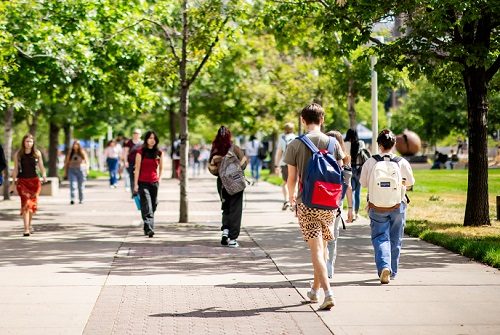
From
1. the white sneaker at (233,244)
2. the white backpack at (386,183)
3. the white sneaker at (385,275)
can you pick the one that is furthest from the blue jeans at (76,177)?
the white sneaker at (385,275)

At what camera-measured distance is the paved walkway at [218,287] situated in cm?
735

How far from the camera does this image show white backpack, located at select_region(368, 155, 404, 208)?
950cm

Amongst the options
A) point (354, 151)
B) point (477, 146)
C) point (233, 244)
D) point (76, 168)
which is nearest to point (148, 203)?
point (233, 244)

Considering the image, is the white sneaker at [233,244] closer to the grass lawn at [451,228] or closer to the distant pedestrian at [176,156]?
the grass lawn at [451,228]

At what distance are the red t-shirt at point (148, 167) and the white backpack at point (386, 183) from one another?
6.19m

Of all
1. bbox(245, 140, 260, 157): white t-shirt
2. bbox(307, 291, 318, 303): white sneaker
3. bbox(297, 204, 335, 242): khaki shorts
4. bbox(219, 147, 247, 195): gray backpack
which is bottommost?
bbox(307, 291, 318, 303): white sneaker

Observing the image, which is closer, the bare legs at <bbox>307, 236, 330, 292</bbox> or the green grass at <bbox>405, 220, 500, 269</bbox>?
the bare legs at <bbox>307, 236, 330, 292</bbox>

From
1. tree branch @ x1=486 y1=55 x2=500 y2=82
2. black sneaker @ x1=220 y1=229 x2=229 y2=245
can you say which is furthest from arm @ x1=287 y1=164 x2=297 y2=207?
tree branch @ x1=486 y1=55 x2=500 y2=82

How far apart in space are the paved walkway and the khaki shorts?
0.62 m

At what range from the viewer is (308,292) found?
8.44m

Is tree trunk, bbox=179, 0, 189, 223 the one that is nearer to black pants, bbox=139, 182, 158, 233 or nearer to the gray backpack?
black pants, bbox=139, 182, 158, 233

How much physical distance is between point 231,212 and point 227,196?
0.84ft

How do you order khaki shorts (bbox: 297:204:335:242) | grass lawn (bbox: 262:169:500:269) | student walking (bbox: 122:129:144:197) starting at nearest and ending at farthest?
khaki shorts (bbox: 297:204:335:242) < grass lawn (bbox: 262:169:500:269) < student walking (bbox: 122:129:144:197)

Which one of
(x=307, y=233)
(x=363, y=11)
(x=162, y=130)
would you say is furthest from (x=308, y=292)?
(x=162, y=130)
